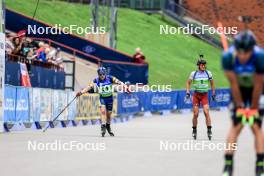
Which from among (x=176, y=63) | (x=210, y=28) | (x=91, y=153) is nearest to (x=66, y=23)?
(x=176, y=63)

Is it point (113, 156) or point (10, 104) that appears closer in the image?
point (113, 156)

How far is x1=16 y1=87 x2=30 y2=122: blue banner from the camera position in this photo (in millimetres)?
23323

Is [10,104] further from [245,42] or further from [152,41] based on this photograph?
[152,41]

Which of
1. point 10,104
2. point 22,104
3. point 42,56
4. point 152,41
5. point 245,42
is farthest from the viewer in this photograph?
point 152,41

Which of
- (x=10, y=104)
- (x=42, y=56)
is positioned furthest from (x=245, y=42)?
(x=42, y=56)

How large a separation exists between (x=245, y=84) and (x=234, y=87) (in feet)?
0.73

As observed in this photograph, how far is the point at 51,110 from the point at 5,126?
3.98m

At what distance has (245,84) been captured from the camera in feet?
31.1

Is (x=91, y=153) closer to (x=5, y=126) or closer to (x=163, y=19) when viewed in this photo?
(x=5, y=126)

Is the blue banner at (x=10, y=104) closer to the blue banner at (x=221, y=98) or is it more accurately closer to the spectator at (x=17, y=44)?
the spectator at (x=17, y=44)

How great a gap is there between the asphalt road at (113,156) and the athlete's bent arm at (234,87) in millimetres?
2796

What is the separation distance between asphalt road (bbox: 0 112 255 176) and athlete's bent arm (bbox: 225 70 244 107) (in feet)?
9.17

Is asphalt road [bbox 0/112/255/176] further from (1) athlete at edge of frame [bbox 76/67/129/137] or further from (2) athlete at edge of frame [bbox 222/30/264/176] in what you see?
(2) athlete at edge of frame [bbox 222/30/264/176]

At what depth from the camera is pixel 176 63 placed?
5375 centimetres
